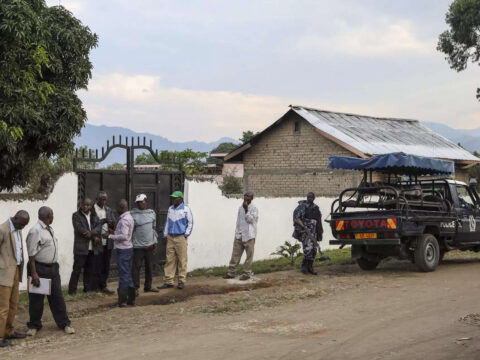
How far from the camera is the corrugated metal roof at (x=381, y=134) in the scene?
24156mm

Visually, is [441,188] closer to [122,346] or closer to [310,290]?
[310,290]

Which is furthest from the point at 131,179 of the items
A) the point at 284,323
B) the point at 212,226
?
the point at 284,323

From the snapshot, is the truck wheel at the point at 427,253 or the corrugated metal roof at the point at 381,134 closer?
the truck wheel at the point at 427,253

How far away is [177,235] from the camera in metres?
11.8

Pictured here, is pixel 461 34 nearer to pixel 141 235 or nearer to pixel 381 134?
pixel 381 134

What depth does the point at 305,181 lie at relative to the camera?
78.3 feet

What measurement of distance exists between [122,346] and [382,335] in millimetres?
3009

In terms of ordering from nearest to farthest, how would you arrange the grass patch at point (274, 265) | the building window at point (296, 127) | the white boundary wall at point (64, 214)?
the white boundary wall at point (64, 214), the grass patch at point (274, 265), the building window at point (296, 127)

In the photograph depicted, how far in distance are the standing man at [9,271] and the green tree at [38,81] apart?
3.24ft

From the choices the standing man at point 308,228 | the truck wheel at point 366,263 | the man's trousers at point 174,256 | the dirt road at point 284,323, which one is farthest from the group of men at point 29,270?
the truck wheel at point 366,263

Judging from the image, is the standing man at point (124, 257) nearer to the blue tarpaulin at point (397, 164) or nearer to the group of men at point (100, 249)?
the group of men at point (100, 249)

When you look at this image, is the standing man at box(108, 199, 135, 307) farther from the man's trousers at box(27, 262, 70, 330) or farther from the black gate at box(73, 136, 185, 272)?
the black gate at box(73, 136, 185, 272)

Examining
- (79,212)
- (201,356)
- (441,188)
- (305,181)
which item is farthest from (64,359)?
(305,181)

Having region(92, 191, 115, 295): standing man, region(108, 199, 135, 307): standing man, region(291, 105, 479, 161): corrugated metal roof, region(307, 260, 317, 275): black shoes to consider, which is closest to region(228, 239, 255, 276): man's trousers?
region(307, 260, 317, 275): black shoes
